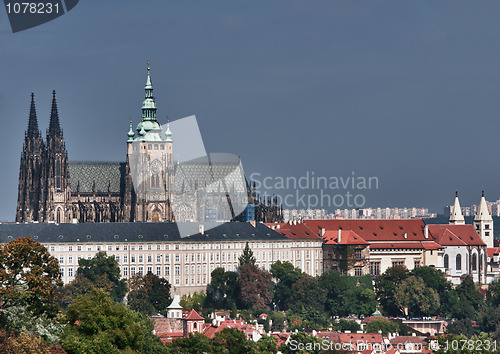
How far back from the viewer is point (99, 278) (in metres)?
139

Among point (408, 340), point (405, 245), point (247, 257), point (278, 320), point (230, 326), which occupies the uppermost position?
point (405, 245)

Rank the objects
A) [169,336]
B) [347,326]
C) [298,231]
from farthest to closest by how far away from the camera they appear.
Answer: [298,231] < [347,326] < [169,336]

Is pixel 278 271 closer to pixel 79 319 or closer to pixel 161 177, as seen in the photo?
pixel 161 177

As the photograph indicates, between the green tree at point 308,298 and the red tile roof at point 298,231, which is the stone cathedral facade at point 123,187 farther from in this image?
the green tree at point 308,298

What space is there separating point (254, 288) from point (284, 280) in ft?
20.5

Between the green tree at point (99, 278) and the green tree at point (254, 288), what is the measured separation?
11338 mm

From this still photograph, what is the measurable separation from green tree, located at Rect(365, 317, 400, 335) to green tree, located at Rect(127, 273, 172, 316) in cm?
1799

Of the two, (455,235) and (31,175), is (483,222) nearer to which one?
(455,235)

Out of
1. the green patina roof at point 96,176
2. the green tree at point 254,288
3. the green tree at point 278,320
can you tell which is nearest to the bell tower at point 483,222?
the green patina roof at point 96,176

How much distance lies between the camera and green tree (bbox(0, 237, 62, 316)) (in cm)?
7144

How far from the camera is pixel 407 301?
148125 millimetres

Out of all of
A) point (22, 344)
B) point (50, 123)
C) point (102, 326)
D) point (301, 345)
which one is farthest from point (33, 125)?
point (22, 344)

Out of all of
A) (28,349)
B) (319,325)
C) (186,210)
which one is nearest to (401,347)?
(319,325)

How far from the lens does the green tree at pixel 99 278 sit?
134875 millimetres
